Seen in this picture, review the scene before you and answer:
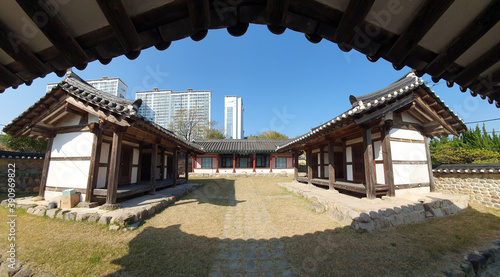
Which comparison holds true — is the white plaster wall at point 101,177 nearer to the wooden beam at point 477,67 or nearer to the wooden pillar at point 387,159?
the wooden beam at point 477,67

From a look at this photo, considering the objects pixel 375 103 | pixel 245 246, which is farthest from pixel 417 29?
pixel 375 103

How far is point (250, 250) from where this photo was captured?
A: 4.06 m

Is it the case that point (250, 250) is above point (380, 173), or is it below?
below

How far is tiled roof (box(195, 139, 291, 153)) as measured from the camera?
2188 cm

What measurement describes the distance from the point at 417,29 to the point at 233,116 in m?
53.0

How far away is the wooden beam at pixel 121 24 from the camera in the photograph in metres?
1.48

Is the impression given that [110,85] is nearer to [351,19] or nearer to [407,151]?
[407,151]

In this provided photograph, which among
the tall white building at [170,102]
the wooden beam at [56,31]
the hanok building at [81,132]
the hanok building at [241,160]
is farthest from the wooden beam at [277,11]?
the tall white building at [170,102]

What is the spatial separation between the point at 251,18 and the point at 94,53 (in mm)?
1608

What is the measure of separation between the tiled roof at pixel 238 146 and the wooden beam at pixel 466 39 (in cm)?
2008

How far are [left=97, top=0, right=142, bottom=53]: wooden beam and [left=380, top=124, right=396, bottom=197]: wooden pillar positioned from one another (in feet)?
26.0

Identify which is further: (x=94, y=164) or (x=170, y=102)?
(x=170, y=102)

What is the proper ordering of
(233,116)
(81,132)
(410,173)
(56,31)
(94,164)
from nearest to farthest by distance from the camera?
(56,31) → (94,164) → (81,132) → (410,173) → (233,116)

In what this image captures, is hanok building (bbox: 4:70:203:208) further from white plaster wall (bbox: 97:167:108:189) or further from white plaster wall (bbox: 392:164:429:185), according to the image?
white plaster wall (bbox: 392:164:429:185)
